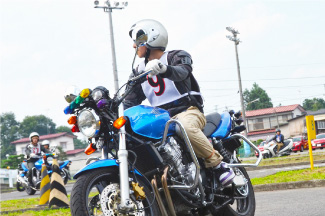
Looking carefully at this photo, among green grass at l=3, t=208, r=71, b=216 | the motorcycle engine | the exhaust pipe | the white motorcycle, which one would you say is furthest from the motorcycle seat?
the white motorcycle

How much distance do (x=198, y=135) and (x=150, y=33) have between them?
1146mm

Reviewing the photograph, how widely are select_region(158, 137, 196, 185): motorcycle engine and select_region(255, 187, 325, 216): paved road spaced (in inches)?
Answer: 70.4

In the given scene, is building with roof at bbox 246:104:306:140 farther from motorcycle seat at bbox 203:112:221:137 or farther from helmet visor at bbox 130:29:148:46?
helmet visor at bbox 130:29:148:46

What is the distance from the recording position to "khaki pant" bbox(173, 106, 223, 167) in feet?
17.1

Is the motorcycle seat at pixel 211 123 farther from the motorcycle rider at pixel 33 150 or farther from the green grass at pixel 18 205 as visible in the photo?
the motorcycle rider at pixel 33 150

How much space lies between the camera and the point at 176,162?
4977 mm

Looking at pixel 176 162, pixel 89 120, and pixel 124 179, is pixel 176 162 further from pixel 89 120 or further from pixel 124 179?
pixel 89 120

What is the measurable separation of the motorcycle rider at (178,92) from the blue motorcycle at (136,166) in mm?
130

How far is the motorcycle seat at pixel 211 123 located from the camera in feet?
18.9

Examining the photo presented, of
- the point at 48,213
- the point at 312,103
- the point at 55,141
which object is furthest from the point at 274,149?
the point at 312,103

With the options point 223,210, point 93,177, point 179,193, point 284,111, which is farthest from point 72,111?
point 284,111

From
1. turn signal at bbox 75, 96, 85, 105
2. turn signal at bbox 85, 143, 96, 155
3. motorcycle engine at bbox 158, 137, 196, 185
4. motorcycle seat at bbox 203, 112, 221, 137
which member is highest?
turn signal at bbox 75, 96, 85, 105

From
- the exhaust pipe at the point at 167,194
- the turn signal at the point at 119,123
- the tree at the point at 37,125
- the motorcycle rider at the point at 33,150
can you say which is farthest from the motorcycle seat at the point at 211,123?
the tree at the point at 37,125

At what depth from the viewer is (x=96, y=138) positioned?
4602 mm
